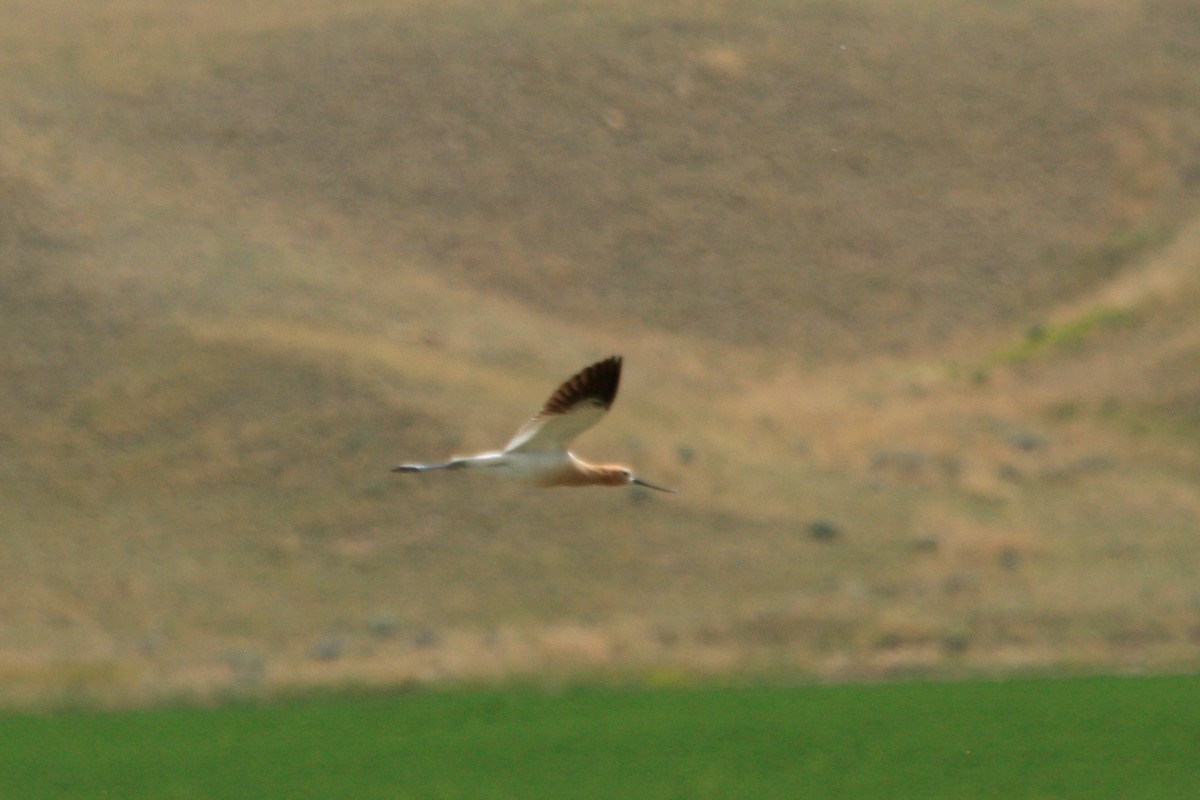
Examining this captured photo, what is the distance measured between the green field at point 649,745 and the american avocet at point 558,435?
27.5 ft

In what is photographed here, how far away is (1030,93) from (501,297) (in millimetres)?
16554

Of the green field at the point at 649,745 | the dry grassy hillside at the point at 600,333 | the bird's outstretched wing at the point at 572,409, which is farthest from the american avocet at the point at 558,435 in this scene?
the dry grassy hillside at the point at 600,333

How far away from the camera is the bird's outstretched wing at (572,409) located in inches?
477

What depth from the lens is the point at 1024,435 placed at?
42656 mm

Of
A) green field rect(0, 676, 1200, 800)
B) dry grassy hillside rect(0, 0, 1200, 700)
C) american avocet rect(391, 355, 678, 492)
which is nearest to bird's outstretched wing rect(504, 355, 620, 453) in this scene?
american avocet rect(391, 355, 678, 492)

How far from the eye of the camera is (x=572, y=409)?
12.3 meters

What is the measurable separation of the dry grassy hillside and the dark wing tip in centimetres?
1901

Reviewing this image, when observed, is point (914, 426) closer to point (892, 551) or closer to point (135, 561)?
point (892, 551)

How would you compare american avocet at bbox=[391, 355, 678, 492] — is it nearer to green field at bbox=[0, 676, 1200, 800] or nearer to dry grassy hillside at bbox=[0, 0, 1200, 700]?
green field at bbox=[0, 676, 1200, 800]

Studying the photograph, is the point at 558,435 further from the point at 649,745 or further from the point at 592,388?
the point at 649,745

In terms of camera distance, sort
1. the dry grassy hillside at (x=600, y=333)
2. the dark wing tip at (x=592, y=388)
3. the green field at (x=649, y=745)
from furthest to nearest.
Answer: the dry grassy hillside at (x=600, y=333) < the green field at (x=649, y=745) < the dark wing tip at (x=592, y=388)

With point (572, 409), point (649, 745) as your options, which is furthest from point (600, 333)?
point (572, 409)

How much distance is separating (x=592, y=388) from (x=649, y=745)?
40.7ft

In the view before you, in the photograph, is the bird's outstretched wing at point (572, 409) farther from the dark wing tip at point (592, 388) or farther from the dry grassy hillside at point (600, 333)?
the dry grassy hillside at point (600, 333)
